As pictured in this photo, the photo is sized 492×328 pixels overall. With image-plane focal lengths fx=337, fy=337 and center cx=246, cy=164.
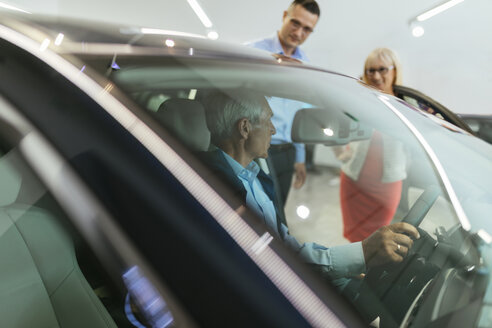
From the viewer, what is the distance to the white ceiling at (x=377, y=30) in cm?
386

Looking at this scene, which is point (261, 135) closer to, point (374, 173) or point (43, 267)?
point (43, 267)

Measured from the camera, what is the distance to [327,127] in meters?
1.41

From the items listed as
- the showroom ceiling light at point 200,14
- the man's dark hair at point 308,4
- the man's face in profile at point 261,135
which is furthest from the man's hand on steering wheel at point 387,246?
the showroom ceiling light at point 200,14

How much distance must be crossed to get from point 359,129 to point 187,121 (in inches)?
33.5

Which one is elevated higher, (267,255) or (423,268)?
(267,255)

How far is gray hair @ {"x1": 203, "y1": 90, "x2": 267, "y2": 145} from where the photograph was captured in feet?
2.21

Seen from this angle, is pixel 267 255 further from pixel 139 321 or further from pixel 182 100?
pixel 182 100

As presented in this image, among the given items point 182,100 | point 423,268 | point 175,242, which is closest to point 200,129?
point 182,100

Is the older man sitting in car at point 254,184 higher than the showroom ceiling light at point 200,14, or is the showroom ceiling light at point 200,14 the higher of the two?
the showroom ceiling light at point 200,14

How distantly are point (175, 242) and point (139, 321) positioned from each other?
7.0 inches

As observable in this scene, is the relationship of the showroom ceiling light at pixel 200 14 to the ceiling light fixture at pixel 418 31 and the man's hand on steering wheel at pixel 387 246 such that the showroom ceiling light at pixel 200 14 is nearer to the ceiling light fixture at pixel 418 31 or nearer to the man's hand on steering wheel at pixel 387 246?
the ceiling light fixture at pixel 418 31

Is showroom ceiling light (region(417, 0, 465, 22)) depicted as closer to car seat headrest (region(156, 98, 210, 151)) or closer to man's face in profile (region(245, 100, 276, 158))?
man's face in profile (region(245, 100, 276, 158))

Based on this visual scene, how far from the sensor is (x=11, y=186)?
653 millimetres

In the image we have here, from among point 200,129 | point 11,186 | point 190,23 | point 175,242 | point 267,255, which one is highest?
point 190,23
